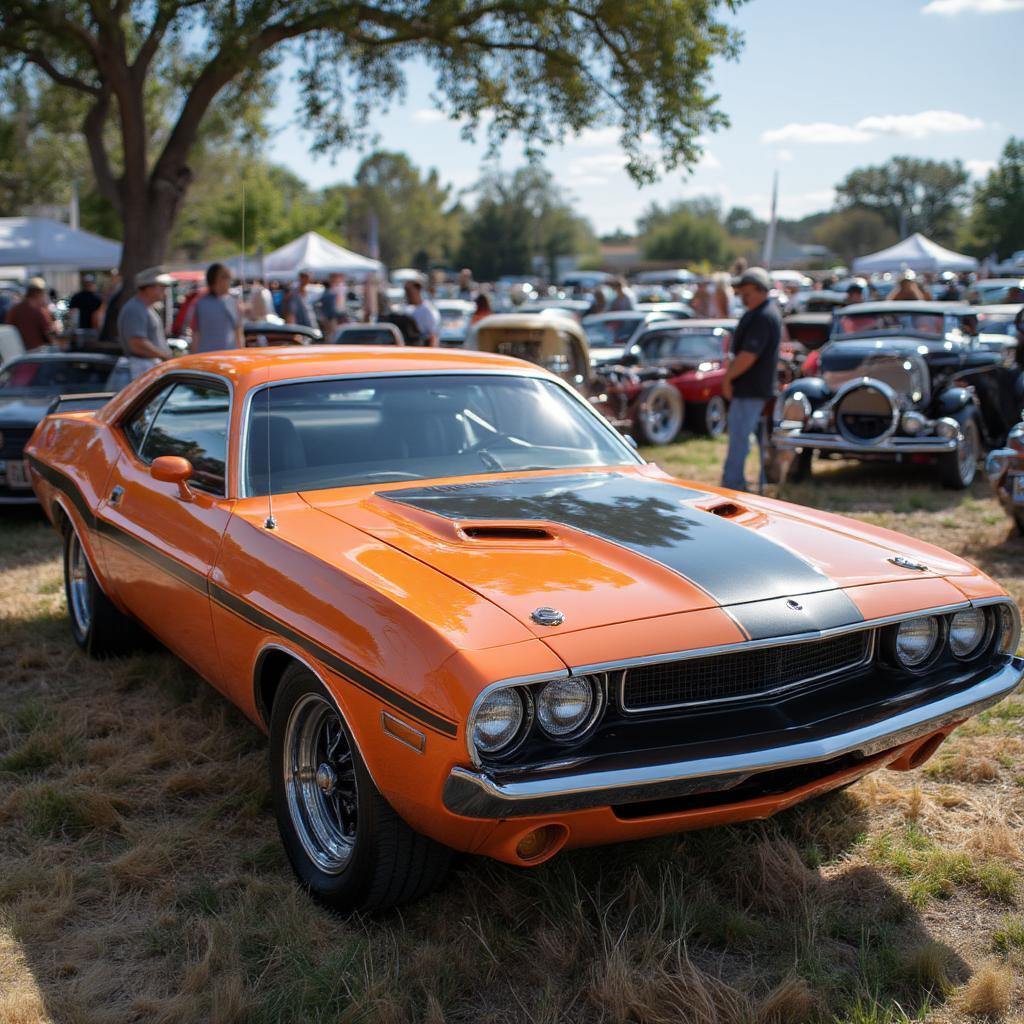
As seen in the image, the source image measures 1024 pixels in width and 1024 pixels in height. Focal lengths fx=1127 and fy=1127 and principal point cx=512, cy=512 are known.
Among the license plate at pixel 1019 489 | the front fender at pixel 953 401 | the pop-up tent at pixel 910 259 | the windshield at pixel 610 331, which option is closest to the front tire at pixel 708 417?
the front fender at pixel 953 401

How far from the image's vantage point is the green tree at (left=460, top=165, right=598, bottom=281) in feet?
299

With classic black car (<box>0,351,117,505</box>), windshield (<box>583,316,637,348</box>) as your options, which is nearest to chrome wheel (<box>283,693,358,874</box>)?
classic black car (<box>0,351,117,505</box>)

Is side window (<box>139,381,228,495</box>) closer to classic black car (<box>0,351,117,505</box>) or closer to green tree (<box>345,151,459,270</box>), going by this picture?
classic black car (<box>0,351,117,505</box>)

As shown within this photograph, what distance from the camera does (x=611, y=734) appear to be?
8.61 feet

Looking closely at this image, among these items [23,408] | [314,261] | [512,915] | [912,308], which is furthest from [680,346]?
[314,261]

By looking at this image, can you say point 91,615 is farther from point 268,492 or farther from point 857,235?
point 857,235

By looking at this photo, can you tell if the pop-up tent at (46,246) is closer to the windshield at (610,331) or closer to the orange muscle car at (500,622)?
the windshield at (610,331)

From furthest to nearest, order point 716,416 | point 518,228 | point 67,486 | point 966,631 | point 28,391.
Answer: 1. point 518,228
2. point 716,416
3. point 28,391
4. point 67,486
5. point 966,631

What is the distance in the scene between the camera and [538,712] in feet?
8.36

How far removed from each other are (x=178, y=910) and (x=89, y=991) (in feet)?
1.31

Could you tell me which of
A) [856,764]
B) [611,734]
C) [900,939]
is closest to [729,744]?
[611,734]

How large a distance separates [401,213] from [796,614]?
94366 millimetres

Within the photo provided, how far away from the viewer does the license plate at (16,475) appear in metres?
7.67

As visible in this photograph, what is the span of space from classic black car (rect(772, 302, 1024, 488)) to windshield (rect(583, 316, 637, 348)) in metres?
5.72
